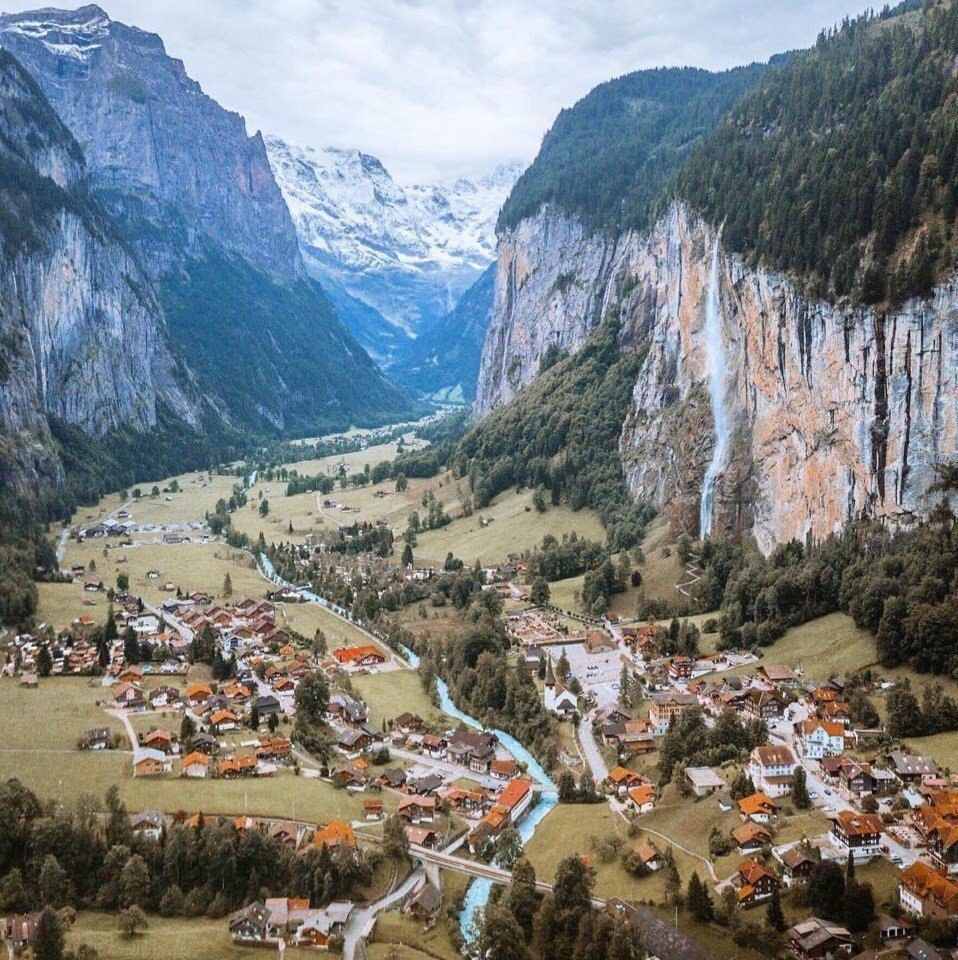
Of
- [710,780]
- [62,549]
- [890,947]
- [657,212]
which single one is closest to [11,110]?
[62,549]

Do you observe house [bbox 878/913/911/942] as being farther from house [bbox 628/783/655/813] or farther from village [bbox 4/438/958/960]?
house [bbox 628/783/655/813]

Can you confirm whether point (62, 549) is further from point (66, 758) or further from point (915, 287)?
point (915, 287)

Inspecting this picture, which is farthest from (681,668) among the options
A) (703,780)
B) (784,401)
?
(784,401)

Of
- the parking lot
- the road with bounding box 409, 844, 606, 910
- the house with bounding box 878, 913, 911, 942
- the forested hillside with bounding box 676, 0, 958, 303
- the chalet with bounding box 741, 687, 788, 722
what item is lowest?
the road with bounding box 409, 844, 606, 910

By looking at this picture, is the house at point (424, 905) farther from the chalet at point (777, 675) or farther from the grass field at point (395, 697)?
the chalet at point (777, 675)

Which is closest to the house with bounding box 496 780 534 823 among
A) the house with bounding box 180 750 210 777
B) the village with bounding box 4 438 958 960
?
the village with bounding box 4 438 958 960

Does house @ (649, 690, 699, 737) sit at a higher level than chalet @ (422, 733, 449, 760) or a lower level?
higher
